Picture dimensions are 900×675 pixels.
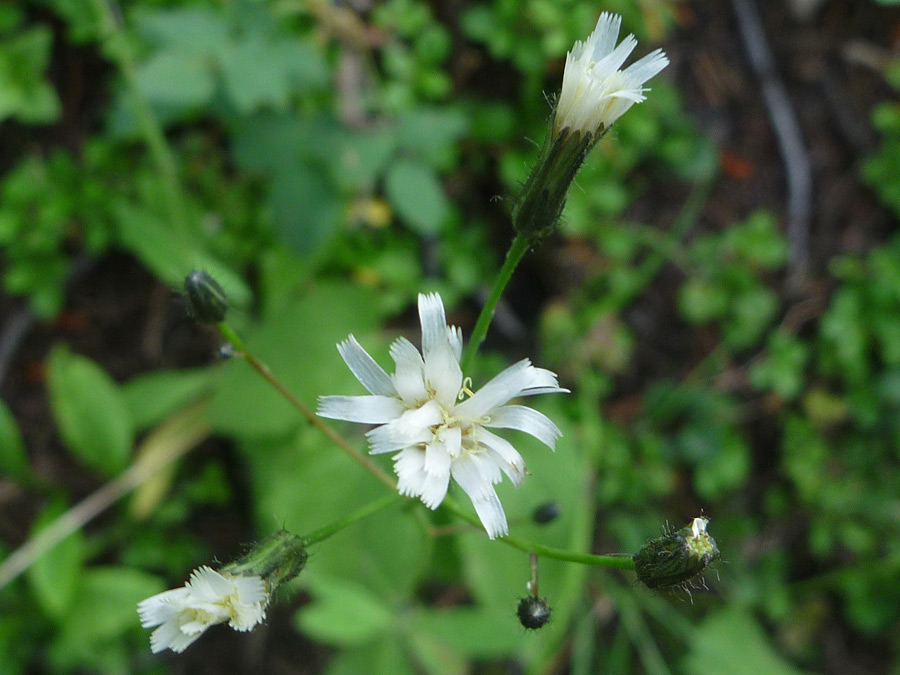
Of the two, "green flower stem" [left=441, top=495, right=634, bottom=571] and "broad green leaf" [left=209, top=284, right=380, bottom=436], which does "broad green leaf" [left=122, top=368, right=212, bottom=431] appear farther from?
"green flower stem" [left=441, top=495, right=634, bottom=571]

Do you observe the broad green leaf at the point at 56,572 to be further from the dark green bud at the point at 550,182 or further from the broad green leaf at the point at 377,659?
the dark green bud at the point at 550,182

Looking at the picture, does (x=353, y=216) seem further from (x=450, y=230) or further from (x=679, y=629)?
(x=679, y=629)

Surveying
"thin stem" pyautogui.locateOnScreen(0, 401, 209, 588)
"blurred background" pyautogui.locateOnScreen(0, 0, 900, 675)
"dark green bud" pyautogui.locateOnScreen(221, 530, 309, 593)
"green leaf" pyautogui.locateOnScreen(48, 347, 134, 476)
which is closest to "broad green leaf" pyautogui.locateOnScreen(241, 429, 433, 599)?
"blurred background" pyautogui.locateOnScreen(0, 0, 900, 675)

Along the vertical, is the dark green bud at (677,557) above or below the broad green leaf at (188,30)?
below

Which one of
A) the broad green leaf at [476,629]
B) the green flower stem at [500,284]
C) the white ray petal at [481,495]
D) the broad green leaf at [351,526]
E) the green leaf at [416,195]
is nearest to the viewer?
the white ray petal at [481,495]

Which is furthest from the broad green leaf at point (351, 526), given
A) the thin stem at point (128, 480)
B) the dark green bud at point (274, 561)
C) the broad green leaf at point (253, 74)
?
the broad green leaf at point (253, 74)

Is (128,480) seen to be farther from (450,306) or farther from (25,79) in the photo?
(25,79)

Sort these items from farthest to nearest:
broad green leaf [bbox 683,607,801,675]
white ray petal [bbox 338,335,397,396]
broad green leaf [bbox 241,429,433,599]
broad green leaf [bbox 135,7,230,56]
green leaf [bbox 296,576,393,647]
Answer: broad green leaf [bbox 683,607,801,675] → broad green leaf [bbox 135,7,230,56] → broad green leaf [bbox 241,429,433,599] → green leaf [bbox 296,576,393,647] → white ray petal [bbox 338,335,397,396]
